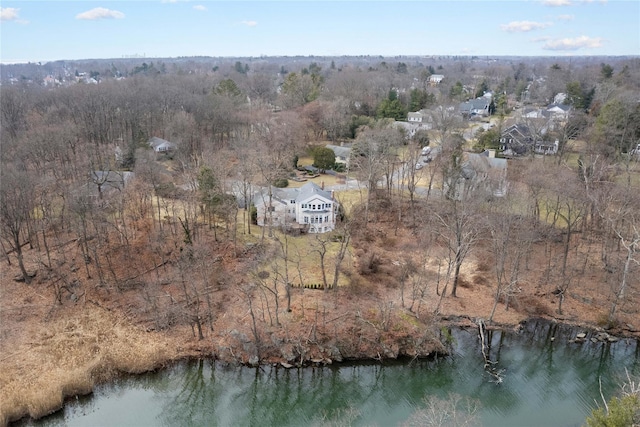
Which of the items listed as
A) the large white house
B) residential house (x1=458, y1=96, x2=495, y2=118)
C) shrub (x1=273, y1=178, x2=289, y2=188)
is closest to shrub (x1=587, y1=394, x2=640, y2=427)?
the large white house

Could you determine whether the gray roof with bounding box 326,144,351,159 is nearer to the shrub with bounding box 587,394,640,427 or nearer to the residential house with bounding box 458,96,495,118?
the residential house with bounding box 458,96,495,118

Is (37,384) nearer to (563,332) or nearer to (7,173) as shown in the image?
(7,173)

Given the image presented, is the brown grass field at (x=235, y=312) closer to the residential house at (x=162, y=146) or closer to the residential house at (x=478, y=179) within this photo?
the residential house at (x=478, y=179)

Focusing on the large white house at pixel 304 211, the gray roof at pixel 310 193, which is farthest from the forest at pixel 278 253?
the gray roof at pixel 310 193

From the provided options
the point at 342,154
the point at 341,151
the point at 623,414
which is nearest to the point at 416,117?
the point at 341,151

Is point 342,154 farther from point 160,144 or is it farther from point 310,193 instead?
point 160,144
